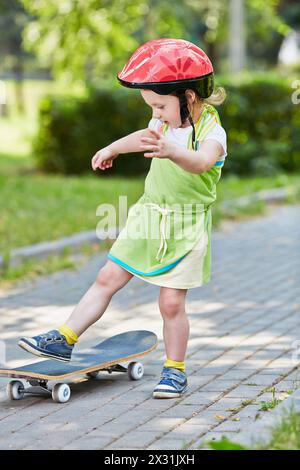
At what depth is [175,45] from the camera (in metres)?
4.36

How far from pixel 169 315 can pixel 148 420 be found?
59 centimetres

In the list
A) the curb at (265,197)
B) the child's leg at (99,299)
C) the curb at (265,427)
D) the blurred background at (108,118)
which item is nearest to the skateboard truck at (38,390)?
the child's leg at (99,299)

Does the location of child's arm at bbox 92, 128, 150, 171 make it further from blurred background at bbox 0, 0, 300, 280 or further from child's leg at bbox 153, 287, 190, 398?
blurred background at bbox 0, 0, 300, 280

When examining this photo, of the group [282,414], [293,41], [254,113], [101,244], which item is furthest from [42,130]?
[293,41]

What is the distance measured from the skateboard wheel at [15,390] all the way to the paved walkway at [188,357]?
0.05 m

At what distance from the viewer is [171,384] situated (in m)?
4.49

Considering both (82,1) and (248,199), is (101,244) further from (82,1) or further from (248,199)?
(82,1)

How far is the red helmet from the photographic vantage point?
426 centimetres

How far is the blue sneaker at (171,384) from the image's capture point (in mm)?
4465

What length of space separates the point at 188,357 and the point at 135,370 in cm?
53

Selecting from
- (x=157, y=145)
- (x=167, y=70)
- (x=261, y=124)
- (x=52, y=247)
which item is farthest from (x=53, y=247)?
(x=261, y=124)

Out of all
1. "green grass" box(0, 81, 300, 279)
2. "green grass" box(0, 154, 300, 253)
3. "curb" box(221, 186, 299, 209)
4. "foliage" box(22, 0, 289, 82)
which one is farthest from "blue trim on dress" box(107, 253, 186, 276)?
"foliage" box(22, 0, 289, 82)

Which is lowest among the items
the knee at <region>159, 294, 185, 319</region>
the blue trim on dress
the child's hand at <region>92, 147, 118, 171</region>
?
the knee at <region>159, 294, 185, 319</region>

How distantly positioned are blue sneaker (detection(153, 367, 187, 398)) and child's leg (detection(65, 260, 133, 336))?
43cm
